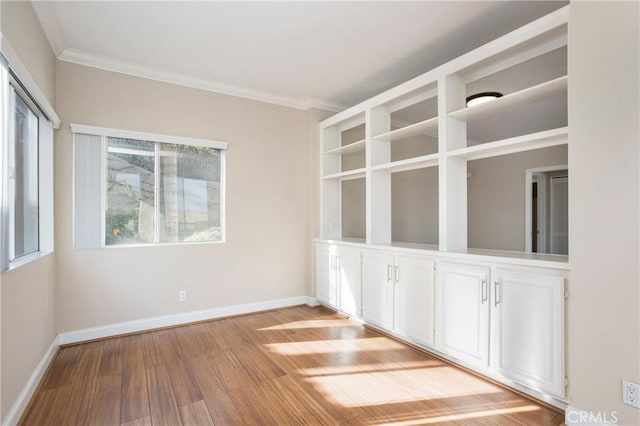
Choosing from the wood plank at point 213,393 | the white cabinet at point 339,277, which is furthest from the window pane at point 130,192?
the white cabinet at point 339,277

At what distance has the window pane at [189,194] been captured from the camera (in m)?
3.51

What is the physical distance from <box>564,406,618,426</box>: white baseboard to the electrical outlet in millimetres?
107

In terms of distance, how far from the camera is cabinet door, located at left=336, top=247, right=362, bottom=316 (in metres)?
3.60

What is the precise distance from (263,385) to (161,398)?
2.27ft

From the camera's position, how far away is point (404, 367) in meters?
2.56

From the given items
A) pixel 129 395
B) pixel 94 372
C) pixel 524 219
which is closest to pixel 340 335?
pixel 129 395

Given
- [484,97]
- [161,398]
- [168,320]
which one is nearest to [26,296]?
[161,398]

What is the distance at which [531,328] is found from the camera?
2068mm

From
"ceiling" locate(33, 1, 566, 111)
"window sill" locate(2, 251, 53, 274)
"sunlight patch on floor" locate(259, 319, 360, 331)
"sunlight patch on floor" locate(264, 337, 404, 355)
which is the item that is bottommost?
"sunlight patch on floor" locate(259, 319, 360, 331)

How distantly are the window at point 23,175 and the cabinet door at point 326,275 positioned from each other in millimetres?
2829

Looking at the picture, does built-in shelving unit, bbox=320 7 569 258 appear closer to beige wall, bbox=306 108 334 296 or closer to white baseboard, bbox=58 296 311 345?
beige wall, bbox=306 108 334 296

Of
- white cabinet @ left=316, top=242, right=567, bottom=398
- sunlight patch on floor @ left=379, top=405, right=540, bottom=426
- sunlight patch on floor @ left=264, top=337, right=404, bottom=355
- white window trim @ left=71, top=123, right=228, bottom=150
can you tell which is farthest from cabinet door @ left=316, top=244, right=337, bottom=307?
sunlight patch on floor @ left=379, top=405, right=540, bottom=426

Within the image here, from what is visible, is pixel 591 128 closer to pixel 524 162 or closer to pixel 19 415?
pixel 19 415

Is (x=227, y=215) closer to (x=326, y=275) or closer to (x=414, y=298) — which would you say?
(x=326, y=275)
